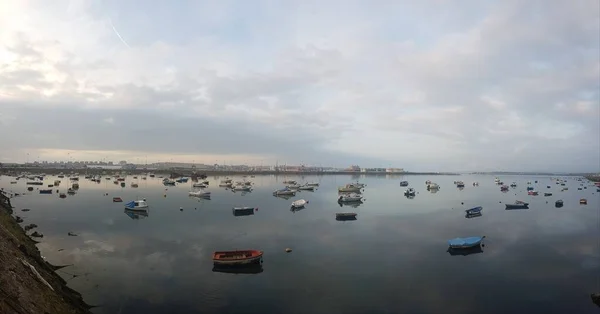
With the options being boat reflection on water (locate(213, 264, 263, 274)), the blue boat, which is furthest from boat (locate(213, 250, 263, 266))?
the blue boat

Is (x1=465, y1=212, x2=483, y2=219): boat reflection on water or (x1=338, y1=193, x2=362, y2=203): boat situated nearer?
(x1=465, y1=212, x2=483, y2=219): boat reflection on water

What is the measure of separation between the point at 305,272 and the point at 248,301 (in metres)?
6.60

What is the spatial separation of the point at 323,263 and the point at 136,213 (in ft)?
128

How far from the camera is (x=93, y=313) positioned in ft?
61.2

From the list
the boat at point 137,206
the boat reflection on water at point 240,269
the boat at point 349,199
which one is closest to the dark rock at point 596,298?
the boat reflection on water at point 240,269

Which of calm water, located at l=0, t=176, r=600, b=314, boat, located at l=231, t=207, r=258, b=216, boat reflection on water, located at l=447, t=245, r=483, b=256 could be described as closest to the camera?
calm water, located at l=0, t=176, r=600, b=314

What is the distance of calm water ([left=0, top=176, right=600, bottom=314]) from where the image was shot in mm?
21500

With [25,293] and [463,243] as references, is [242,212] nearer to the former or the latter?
[463,243]

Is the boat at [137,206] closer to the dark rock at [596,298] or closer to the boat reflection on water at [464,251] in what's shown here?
the boat reflection on water at [464,251]

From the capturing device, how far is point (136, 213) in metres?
55.3

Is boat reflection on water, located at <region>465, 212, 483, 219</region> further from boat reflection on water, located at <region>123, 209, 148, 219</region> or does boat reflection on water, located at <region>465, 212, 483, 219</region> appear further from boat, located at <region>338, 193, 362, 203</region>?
boat reflection on water, located at <region>123, 209, 148, 219</region>

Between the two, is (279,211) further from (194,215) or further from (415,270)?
(415,270)

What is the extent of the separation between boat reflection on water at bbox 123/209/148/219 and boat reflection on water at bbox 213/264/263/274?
3069 centimetres

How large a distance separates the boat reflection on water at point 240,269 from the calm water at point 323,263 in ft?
2.12
